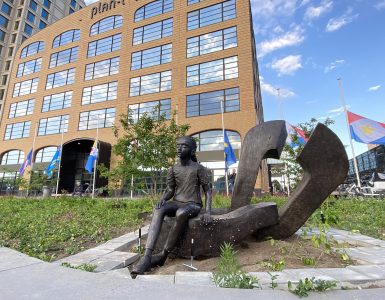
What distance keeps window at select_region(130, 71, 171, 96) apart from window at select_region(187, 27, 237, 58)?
337 centimetres

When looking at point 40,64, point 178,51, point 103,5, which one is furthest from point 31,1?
point 178,51

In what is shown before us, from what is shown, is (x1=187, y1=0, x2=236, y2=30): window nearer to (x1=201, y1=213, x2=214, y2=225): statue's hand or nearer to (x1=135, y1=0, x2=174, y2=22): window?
(x1=135, y1=0, x2=174, y2=22): window

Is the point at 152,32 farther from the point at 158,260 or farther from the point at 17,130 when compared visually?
the point at 158,260

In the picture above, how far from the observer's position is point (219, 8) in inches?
1049

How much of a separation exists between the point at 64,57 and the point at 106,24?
Answer: 7.30 meters

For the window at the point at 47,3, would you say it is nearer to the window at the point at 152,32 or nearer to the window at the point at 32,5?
the window at the point at 32,5

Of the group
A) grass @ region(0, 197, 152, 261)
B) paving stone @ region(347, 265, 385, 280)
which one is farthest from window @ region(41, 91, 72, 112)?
paving stone @ region(347, 265, 385, 280)

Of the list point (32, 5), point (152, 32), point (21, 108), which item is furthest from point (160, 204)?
point (32, 5)

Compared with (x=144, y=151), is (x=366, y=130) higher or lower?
higher

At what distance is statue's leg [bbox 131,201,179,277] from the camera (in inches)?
123

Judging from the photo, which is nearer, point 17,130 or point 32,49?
point 17,130

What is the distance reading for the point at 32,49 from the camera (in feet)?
126

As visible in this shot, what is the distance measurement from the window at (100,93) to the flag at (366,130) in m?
23.3

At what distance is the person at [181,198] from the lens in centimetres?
366
